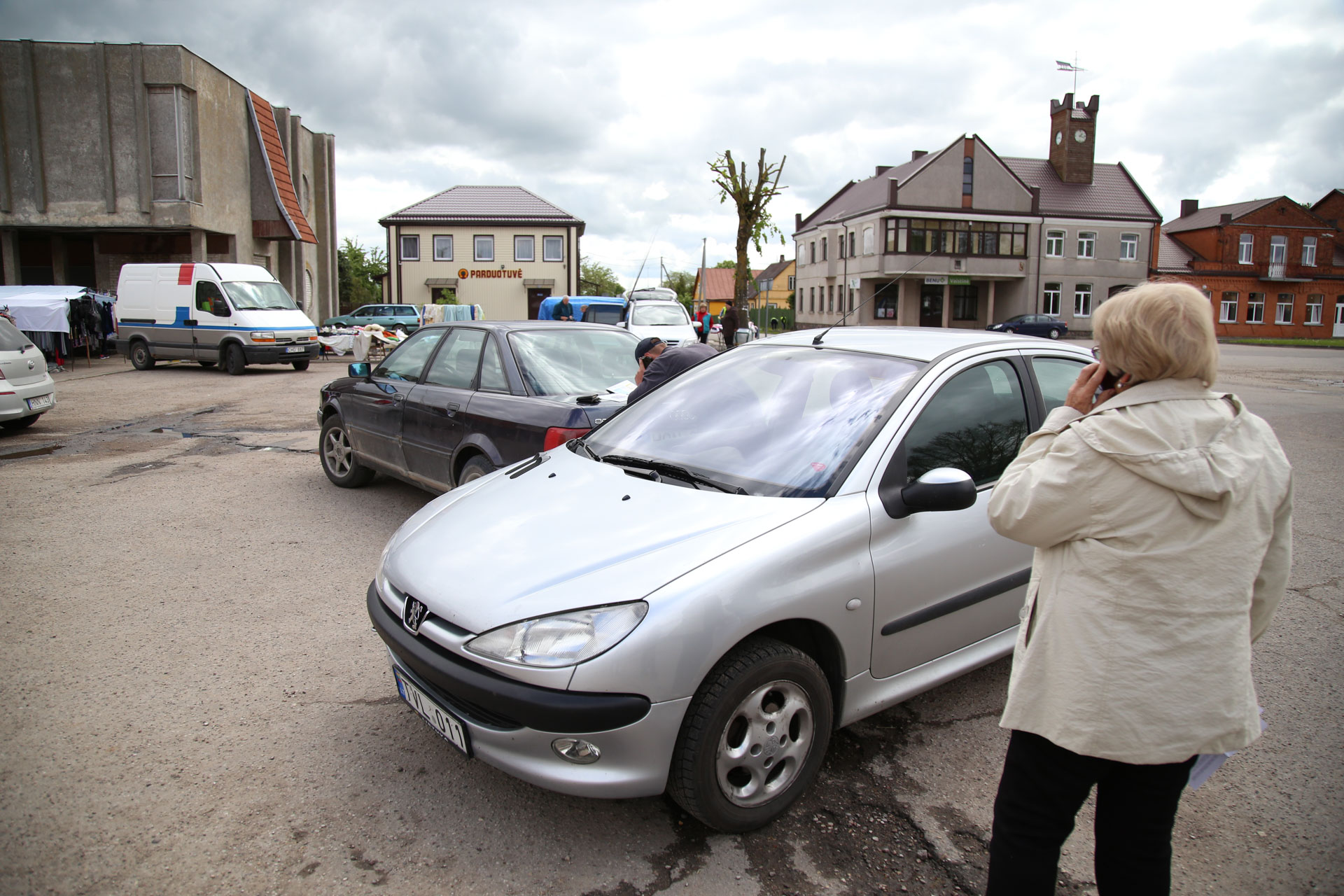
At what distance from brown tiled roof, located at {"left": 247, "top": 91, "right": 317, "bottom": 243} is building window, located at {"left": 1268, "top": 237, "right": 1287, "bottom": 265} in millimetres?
56577

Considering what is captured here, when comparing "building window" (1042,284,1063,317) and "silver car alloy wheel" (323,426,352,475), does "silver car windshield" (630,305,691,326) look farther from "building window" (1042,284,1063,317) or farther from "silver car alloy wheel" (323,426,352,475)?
"building window" (1042,284,1063,317)

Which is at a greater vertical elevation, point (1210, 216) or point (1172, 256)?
point (1210, 216)

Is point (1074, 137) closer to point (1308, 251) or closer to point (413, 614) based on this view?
point (1308, 251)

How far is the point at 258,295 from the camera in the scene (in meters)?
20.3

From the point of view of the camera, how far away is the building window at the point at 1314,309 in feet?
175

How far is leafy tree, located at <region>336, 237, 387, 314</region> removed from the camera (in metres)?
57.6

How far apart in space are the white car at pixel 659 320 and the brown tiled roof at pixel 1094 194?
40.4 meters

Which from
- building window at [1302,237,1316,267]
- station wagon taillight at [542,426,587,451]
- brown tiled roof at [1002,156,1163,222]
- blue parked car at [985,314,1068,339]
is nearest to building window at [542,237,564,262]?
blue parked car at [985,314,1068,339]

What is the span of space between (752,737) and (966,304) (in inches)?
2159

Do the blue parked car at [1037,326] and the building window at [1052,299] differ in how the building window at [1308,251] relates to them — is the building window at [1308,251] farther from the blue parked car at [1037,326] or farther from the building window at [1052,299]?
the blue parked car at [1037,326]

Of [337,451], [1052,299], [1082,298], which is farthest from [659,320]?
[1082,298]

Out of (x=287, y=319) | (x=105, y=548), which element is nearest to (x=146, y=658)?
(x=105, y=548)

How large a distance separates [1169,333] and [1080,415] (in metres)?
0.24

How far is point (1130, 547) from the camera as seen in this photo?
1.66 meters
